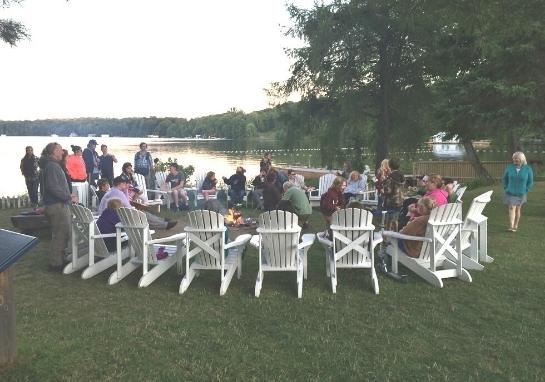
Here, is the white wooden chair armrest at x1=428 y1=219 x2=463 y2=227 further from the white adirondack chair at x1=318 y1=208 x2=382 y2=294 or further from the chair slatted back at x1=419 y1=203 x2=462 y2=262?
the white adirondack chair at x1=318 y1=208 x2=382 y2=294

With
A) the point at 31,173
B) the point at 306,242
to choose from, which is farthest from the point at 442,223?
the point at 31,173

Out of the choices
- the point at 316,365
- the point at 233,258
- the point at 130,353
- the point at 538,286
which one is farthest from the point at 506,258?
the point at 130,353

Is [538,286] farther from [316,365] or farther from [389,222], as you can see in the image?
[316,365]

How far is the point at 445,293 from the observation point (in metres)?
5.57

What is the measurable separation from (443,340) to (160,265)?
3.51 m

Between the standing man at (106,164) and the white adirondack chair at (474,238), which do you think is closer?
the white adirondack chair at (474,238)

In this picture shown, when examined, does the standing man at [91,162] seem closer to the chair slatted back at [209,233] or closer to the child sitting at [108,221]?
the child sitting at [108,221]

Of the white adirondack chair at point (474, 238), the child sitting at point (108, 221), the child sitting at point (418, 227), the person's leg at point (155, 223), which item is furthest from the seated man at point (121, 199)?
the white adirondack chair at point (474, 238)

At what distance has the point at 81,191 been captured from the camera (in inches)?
451

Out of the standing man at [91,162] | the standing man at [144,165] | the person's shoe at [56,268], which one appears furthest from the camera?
the standing man at [91,162]

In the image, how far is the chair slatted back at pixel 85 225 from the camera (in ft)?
21.0

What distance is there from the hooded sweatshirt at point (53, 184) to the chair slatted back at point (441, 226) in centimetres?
465

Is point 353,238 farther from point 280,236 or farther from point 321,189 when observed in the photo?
point 321,189

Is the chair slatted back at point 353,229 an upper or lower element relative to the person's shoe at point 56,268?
upper
